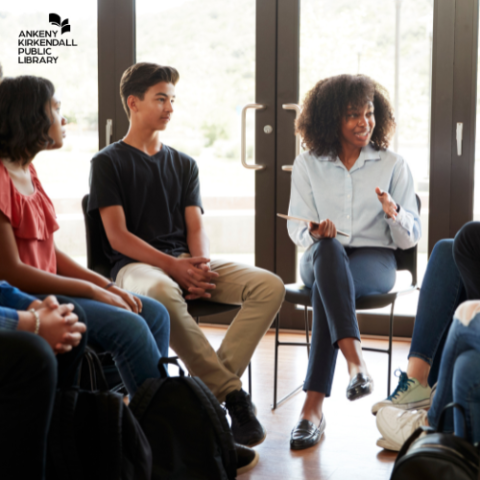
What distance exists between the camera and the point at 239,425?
1953 millimetres

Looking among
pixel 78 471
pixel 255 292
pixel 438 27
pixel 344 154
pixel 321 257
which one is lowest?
pixel 78 471

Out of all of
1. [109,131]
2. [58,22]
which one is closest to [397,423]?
[109,131]

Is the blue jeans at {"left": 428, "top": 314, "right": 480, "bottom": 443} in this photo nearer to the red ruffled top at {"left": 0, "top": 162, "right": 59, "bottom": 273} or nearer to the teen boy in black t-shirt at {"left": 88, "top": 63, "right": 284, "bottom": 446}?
the teen boy in black t-shirt at {"left": 88, "top": 63, "right": 284, "bottom": 446}

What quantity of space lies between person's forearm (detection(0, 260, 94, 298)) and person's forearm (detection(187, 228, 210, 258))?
64 centimetres

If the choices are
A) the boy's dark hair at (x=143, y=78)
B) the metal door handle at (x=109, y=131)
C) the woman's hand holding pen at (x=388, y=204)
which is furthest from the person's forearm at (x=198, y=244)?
the metal door handle at (x=109, y=131)

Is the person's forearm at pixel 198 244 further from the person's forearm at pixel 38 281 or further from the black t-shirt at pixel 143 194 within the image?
the person's forearm at pixel 38 281

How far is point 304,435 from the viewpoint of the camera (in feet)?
6.57

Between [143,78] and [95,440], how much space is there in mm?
1515

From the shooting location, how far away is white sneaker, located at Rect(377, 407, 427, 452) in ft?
6.26

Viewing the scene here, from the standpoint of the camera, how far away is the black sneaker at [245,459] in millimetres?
1842

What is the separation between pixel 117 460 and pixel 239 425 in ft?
2.18

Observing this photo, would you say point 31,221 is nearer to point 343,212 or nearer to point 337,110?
point 343,212

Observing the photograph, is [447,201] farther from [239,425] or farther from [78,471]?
[78,471]

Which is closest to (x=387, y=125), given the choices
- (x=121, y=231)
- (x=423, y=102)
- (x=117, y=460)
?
(x=423, y=102)
